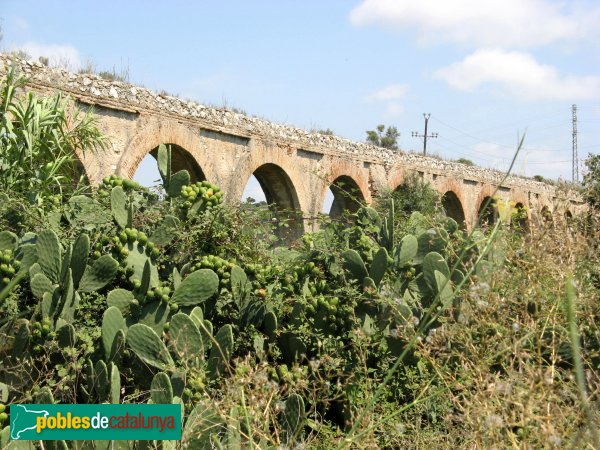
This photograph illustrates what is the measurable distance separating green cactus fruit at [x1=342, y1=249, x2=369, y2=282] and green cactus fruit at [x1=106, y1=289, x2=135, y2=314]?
1033 millimetres

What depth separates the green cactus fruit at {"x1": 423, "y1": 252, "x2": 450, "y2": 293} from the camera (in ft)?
12.0

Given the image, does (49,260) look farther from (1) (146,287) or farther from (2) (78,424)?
(2) (78,424)

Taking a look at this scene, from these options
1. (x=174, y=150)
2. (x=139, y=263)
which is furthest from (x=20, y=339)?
(x=174, y=150)

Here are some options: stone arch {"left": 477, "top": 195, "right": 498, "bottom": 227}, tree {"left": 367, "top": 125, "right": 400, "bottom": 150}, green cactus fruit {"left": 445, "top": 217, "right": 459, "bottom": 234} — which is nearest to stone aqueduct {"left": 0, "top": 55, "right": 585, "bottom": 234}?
stone arch {"left": 477, "top": 195, "right": 498, "bottom": 227}

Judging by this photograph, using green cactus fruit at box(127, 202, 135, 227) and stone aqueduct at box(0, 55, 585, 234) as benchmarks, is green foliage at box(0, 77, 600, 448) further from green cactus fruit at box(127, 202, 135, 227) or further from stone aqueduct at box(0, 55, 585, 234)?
stone aqueduct at box(0, 55, 585, 234)

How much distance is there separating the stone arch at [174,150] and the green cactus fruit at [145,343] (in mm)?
7947

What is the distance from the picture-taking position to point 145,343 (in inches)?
123

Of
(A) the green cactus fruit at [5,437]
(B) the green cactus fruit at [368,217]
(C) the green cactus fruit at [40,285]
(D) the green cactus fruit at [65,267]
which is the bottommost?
(A) the green cactus fruit at [5,437]

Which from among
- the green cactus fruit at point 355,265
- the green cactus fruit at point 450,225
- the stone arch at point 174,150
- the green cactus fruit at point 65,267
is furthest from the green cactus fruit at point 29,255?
the stone arch at point 174,150

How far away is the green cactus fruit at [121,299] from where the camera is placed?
133 inches

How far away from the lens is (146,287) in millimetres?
3484

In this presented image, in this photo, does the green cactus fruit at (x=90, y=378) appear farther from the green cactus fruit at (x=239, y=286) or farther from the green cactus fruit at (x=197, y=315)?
the green cactus fruit at (x=239, y=286)

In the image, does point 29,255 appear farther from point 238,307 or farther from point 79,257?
point 238,307

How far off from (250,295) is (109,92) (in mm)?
7874
